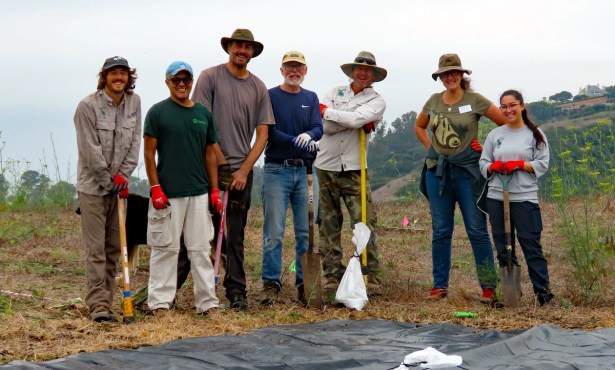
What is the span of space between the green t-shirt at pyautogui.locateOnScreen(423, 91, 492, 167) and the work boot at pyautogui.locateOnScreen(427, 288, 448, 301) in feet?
3.42

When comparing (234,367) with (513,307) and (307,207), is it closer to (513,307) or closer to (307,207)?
(307,207)

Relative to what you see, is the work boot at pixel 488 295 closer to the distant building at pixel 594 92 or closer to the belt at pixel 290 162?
the belt at pixel 290 162

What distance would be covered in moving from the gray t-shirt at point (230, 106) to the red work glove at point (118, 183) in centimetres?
84

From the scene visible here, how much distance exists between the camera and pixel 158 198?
229 inches

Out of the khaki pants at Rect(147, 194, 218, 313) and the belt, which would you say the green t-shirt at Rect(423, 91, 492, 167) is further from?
the khaki pants at Rect(147, 194, 218, 313)

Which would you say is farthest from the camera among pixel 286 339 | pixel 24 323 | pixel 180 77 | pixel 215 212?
pixel 215 212

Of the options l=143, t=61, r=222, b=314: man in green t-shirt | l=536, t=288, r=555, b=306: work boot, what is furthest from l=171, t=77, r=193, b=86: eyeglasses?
l=536, t=288, r=555, b=306: work boot

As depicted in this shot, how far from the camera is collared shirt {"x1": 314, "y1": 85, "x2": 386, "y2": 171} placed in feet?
22.0

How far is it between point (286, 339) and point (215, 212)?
147 cm

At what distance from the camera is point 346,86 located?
7.02 meters

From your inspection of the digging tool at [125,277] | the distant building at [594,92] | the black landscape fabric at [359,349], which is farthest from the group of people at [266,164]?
the distant building at [594,92]

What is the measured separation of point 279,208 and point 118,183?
134 cm

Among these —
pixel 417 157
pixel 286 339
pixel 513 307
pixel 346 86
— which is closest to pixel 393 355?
pixel 286 339

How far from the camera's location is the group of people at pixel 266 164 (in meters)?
5.82
